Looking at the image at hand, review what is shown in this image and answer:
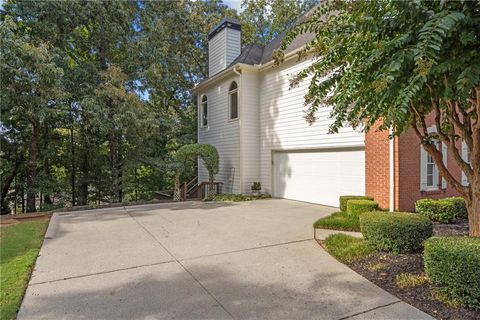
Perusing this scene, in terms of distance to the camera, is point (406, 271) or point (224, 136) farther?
point (224, 136)

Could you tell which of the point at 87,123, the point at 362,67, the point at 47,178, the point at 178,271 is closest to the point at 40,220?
the point at 47,178

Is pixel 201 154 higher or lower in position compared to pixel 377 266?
higher

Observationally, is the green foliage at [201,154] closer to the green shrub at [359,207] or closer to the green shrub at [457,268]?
the green shrub at [359,207]

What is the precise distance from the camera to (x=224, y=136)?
535 inches

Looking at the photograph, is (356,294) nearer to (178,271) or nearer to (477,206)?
(477,206)

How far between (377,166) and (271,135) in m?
4.92

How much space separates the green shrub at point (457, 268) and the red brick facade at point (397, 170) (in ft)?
14.1

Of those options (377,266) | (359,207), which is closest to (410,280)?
(377,266)

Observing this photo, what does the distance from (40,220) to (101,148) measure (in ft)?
23.3

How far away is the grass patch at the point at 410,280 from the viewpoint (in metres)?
3.58

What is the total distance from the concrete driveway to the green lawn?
13 cm

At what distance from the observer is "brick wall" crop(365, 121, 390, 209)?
7.60m

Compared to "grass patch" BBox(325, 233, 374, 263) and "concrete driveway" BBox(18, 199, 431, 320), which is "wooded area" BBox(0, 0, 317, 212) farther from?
"grass patch" BBox(325, 233, 374, 263)

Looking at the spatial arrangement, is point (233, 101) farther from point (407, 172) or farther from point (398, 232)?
point (398, 232)
